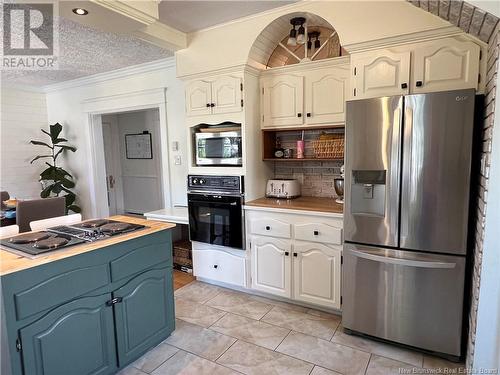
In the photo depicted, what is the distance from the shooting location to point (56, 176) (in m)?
4.75

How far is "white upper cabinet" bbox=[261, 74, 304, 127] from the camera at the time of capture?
Answer: 2836mm

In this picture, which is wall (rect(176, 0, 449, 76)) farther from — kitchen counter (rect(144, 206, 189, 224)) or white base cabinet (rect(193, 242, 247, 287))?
white base cabinet (rect(193, 242, 247, 287))

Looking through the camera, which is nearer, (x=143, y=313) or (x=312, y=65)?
(x=143, y=313)

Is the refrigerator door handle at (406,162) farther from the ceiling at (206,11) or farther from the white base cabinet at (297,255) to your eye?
the ceiling at (206,11)

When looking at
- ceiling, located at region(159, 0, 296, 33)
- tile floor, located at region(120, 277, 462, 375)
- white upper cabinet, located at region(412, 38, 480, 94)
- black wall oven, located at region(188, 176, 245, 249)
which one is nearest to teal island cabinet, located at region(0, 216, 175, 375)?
tile floor, located at region(120, 277, 462, 375)

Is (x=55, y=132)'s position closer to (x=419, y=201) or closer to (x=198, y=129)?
(x=198, y=129)

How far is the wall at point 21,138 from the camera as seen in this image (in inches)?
183

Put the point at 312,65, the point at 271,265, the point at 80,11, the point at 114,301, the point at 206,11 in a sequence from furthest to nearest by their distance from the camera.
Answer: the point at 271,265 → the point at 312,65 → the point at 206,11 → the point at 80,11 → the point at 114,301

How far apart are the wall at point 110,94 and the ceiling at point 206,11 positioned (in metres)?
0.99

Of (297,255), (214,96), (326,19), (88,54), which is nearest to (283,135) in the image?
(214,96)

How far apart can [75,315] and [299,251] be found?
1.71 m

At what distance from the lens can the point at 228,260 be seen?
122 inches

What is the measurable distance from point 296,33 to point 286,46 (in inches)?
11.0

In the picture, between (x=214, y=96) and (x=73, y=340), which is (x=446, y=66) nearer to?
(x=214, y=96)
